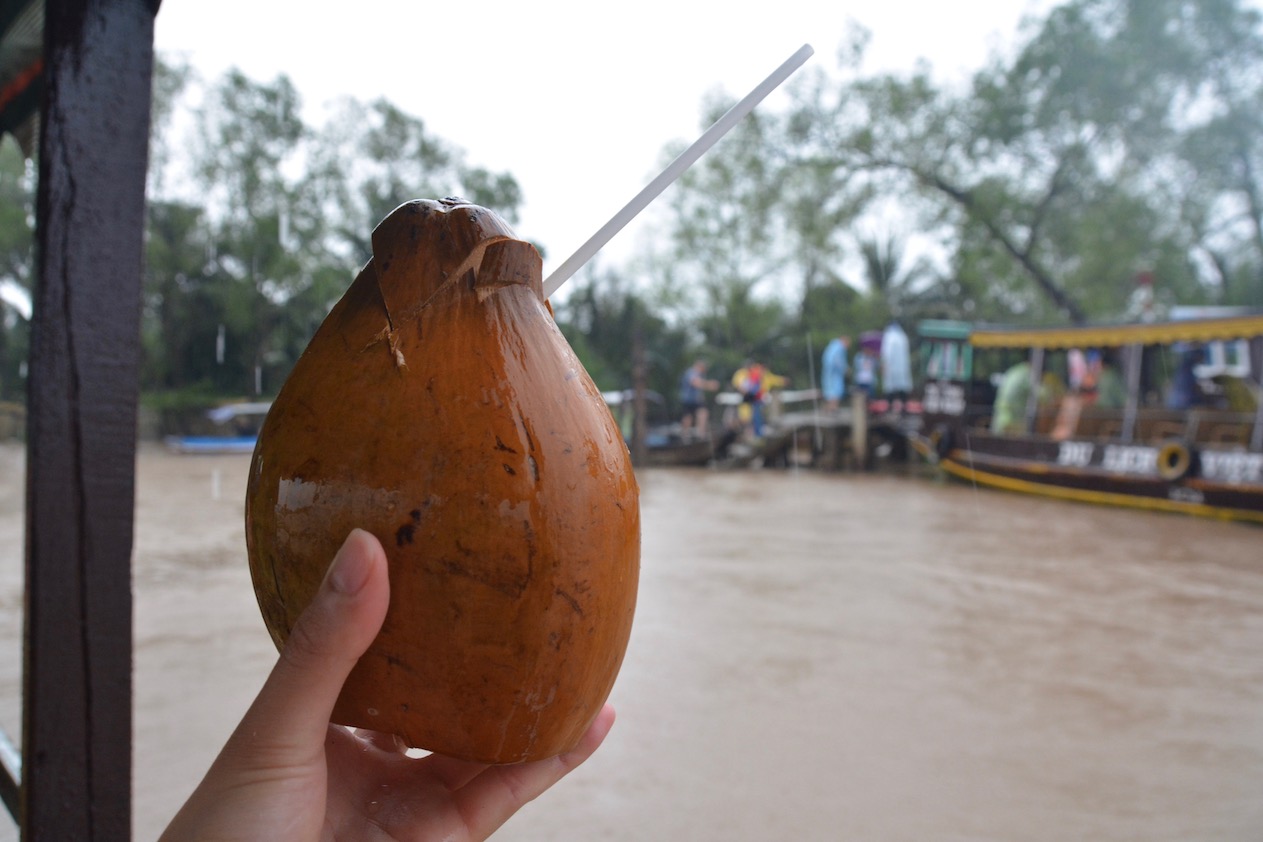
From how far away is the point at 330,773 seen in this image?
0.82m

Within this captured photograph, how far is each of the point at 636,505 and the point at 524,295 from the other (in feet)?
0.63

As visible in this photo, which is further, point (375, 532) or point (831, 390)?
point (831, 390)

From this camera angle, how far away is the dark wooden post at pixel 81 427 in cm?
137

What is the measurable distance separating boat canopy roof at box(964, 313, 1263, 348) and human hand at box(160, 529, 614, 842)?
Answer: 36.4 feet

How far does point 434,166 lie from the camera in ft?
55.7

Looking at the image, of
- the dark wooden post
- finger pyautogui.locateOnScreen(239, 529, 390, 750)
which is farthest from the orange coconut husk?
the dark wooden post

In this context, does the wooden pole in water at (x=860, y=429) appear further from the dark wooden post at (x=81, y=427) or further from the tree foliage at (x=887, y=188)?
the dark wooden post at (x=81, y=427)

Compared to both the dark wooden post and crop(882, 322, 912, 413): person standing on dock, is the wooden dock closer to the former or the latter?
crop(882, 322, 912, 413): person standing on dock

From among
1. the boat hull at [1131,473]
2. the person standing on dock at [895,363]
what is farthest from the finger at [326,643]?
the person standing on dock at [895,363]

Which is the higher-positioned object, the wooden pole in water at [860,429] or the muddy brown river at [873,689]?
the wooden pole in water at [860,429]

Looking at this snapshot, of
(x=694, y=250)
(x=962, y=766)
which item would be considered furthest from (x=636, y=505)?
(x=694, y=250)

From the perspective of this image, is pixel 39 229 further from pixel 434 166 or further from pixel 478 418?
pixel 434 166

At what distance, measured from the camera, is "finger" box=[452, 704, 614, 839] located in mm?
812

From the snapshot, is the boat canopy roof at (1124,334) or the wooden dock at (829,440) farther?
the wooden dock at (829,440)
